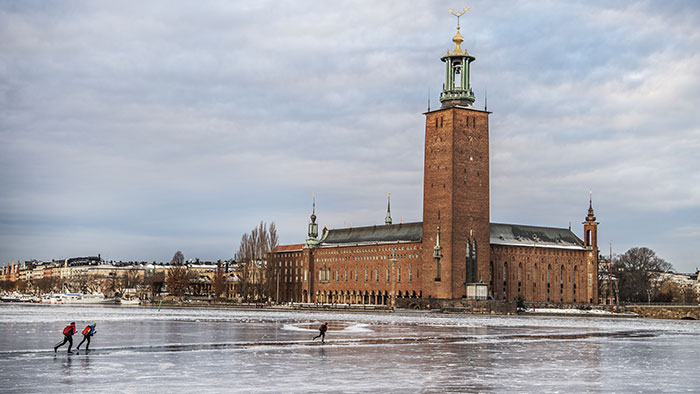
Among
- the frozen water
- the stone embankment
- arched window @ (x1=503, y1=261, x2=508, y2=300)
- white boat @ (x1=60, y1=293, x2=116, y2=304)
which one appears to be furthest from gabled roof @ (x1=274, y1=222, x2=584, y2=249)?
the frozen water

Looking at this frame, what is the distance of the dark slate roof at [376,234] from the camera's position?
113 metres

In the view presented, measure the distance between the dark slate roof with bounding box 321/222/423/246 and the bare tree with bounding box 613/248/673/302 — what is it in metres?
35.6

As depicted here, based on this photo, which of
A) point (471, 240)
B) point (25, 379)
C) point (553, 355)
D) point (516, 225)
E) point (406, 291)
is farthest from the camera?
point (516, 225)

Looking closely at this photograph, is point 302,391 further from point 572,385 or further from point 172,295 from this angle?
point 172,295

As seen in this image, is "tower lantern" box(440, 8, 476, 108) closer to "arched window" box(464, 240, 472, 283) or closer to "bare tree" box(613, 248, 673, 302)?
"arched window" box(464, 240, 472, 283)

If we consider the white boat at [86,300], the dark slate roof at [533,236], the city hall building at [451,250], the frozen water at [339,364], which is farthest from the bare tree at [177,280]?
the frozen water at [339,364]

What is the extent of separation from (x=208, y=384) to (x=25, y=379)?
4086 millimetres

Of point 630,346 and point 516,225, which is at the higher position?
point 516,225

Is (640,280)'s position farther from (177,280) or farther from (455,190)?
(177,280)

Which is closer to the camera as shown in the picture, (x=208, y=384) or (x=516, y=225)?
(x=208, y=384)

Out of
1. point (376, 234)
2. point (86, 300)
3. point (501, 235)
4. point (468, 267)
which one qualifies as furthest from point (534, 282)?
point (86, 300)

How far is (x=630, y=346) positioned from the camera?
32.9 metres

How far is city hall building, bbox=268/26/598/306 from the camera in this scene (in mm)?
96875

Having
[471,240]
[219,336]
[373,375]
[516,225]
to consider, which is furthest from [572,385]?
[516,225]
